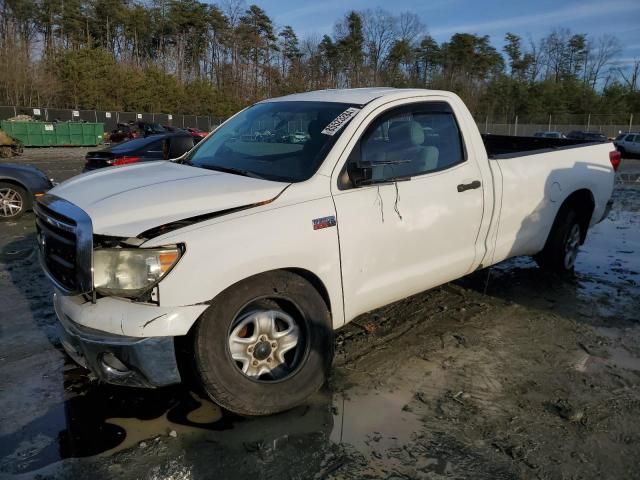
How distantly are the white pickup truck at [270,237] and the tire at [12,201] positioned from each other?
634cm

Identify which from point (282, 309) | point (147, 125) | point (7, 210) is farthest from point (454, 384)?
point (147, 125)

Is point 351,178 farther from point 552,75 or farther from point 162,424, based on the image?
point 552,75

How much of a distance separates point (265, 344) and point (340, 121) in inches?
64.2

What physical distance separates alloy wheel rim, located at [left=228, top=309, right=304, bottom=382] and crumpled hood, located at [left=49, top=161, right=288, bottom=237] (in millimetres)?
685

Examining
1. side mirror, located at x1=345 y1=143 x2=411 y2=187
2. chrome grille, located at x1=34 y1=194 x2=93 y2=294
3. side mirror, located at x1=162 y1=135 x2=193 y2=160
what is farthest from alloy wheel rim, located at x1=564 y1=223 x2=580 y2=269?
chrome grille, located at x1=34 y1=194 x2=93 y2=294

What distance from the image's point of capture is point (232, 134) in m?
4.54

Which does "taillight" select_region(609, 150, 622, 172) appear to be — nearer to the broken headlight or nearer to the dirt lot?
the dirt lot

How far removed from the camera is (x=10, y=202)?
9422mm

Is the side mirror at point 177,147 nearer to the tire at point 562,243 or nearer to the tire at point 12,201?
the tire at point 562,243

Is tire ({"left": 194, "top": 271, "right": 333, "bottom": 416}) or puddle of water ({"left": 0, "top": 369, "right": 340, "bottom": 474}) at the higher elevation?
tire ({"left": 194, "top": 271, "right": 333, "bottom": 416})

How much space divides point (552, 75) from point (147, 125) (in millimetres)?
69217

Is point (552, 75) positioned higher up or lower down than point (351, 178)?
higher up

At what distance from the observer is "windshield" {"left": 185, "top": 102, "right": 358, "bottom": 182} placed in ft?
12.1

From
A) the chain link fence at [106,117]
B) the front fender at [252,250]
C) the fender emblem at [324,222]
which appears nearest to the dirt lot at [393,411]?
the front fender at [252,250]
